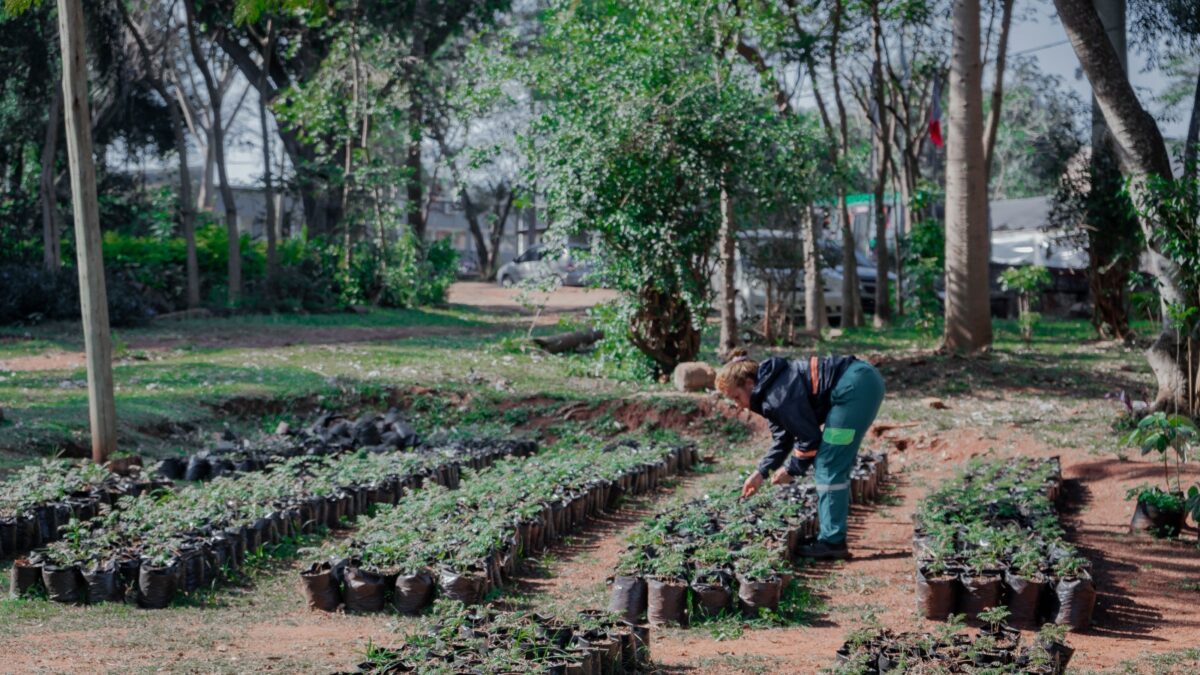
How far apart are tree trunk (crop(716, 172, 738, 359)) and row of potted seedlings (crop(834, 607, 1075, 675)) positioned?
9.24 m

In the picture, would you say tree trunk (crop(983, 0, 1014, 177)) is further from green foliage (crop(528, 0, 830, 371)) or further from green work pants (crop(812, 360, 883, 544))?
green work pants (crop(812, 360, 883, 544))

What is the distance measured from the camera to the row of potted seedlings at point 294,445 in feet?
33.7

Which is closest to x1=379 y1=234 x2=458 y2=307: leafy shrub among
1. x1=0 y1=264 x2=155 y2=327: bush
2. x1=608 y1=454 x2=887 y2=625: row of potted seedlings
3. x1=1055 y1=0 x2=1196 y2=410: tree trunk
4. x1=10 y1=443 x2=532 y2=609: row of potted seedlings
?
x1=0 y1=264 x2=155 y2=327: bush

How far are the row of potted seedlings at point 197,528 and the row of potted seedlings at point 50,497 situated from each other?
0.21 metres

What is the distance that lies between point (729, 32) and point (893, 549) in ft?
33.0

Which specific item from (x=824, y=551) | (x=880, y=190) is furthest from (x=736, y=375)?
(x=880, y=190)

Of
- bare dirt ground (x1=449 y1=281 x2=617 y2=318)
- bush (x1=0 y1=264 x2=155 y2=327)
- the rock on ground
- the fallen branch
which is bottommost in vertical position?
the rock on ground

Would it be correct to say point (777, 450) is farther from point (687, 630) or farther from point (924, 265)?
point (924, 265)

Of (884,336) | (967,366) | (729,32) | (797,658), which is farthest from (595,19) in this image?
(797,658)

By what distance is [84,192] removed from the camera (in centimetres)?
905

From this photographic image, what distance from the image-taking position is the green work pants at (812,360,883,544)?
7539mm

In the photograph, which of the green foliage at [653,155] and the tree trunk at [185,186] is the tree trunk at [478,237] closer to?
the tree trunk at [185,186]

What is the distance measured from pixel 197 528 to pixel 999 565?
4.76 m

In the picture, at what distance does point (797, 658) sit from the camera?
18.6ft
